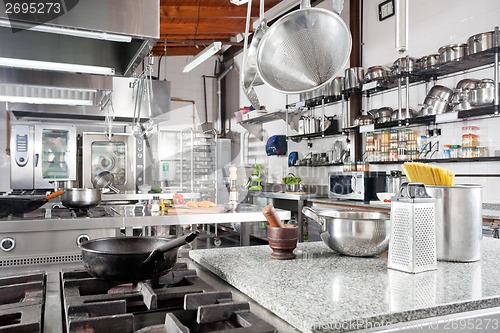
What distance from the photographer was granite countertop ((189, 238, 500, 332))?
927mm

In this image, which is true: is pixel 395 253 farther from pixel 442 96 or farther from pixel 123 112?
pixel 123 112

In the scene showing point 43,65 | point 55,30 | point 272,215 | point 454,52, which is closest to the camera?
point 272,215

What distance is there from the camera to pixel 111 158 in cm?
698

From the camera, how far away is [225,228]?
8.21 metres

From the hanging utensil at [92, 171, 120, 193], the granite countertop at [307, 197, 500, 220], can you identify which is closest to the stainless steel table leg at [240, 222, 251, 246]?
the granite countertop at [307, 197, 500, 220]

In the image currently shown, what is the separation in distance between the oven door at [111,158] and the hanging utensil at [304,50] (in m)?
5.66

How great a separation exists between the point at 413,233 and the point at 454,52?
3454mm

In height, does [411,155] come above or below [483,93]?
below

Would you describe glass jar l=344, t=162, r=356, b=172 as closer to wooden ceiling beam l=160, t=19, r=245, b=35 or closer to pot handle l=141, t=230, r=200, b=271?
wooden ceiling beam l=160, t=19, r=245, b=35

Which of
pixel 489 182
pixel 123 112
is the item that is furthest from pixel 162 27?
pixel 489 182

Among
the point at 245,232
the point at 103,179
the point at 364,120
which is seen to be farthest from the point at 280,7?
the point at 245,232

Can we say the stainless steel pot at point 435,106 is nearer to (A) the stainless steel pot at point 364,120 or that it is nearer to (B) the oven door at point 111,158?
(A) the stainless steel pot at point 364,120

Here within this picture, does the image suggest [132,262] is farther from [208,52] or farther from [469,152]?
[208,52]

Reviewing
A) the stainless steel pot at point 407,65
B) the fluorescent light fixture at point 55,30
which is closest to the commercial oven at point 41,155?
the stainless steel pot at point 407,65
